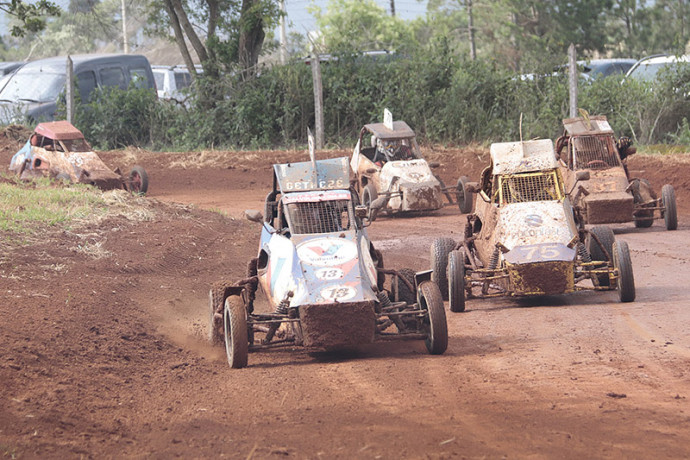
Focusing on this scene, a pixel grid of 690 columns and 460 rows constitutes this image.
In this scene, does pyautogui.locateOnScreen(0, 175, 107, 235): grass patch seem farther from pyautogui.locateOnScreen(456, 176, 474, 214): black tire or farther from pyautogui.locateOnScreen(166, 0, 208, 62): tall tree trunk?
pyautogui.locateOnScreen(166, 0, 208, 62): tall tree trunk

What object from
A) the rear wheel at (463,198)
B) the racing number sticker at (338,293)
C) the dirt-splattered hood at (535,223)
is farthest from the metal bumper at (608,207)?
the racing number sticker at (338,293)

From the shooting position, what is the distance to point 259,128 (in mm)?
26453

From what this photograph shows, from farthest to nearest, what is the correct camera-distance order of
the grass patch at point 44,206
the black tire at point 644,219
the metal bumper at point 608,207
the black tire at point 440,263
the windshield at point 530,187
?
the black tire at point 644,219, the metal bumper at point 608,207, the grass patch at point 44,206, the windshield at point 530,187, the black tire at point 440,263

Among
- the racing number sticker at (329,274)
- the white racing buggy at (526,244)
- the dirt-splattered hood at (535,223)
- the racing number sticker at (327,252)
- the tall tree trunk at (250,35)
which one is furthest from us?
the tall tree trunk at (250,35)

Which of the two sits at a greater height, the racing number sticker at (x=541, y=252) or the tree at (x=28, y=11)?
the tree at (x=28, y=11)

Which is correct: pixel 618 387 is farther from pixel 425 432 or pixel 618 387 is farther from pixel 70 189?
pixel 70 189

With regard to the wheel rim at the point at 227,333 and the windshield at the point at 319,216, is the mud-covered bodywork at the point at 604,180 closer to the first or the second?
the windshield at the point at 319,216

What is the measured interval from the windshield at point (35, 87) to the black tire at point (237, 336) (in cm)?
1986

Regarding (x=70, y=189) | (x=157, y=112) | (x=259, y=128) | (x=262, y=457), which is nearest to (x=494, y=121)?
(x=259, y=128)

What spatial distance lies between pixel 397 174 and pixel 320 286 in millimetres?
10261

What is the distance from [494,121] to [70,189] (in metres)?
11.9

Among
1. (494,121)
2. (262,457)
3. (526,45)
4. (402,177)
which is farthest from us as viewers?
(526,45)

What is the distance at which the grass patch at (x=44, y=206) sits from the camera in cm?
1270

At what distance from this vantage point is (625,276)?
34.5 ft
